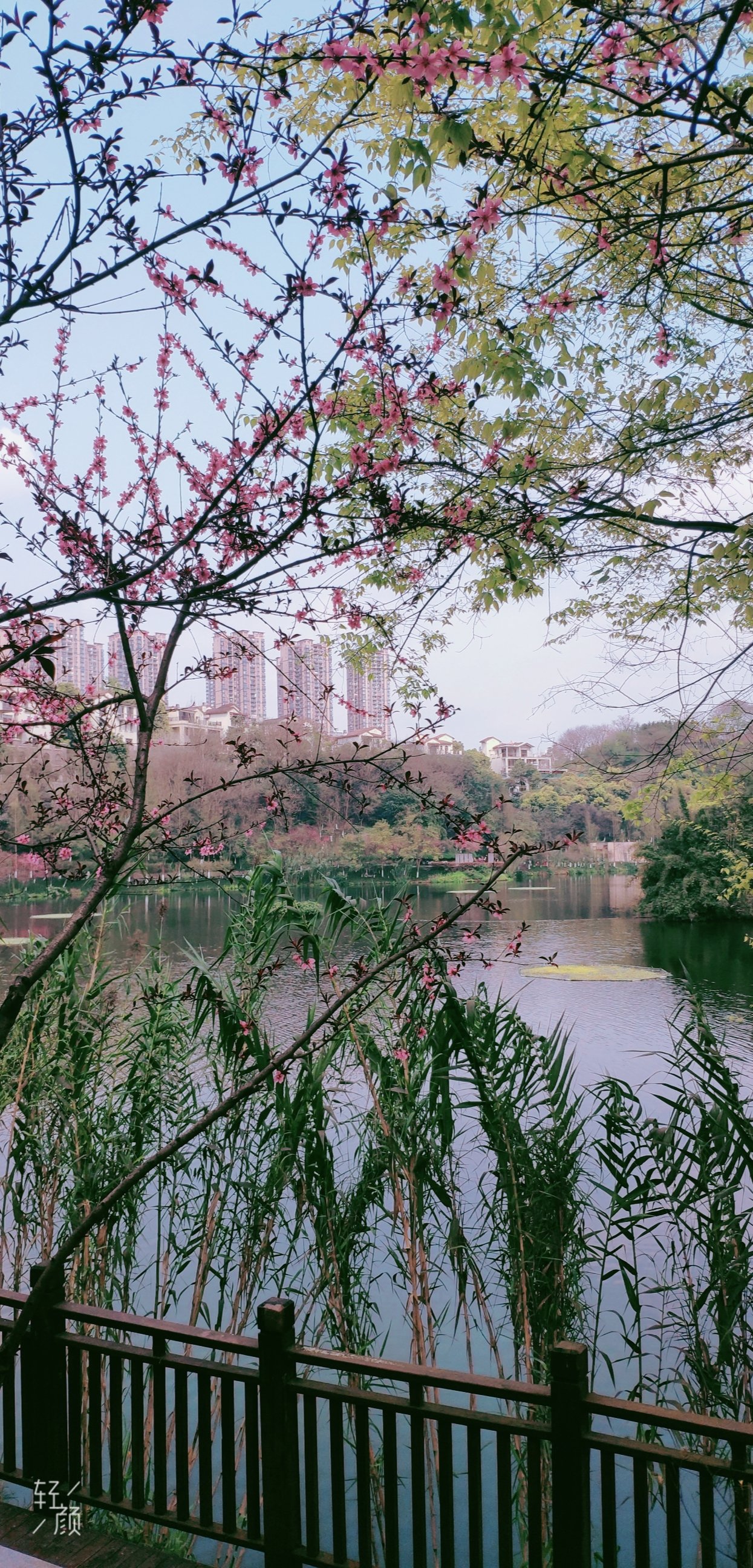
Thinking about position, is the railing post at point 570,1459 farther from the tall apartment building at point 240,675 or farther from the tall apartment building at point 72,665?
the tall apartment building at point 72,665

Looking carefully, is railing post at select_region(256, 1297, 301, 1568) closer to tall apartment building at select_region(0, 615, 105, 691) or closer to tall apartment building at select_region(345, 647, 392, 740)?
tall apartment building at select_region(0, 615, 105, 691)

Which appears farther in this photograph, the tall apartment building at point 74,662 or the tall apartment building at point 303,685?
the tall apartment building at point 74,662

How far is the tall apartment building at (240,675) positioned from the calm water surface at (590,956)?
2.38 ft

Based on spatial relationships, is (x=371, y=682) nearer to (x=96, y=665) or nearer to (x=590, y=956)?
(x=96, y=665)

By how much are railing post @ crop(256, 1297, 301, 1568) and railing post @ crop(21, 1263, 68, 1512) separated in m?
0.49

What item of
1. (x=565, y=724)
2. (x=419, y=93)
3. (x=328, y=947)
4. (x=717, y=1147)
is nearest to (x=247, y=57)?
(x=419, y=93)

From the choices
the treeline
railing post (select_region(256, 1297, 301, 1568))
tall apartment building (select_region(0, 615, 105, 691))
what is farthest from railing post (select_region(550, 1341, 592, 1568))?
tall apartment building (select_region(0, 615, 105, 691))

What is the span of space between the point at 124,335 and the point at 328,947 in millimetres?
1658

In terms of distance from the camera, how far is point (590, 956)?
10.4m

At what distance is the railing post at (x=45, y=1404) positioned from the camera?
1978 millimetres

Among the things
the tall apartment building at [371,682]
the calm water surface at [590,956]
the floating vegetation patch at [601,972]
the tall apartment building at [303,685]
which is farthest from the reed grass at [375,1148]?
the floating vegetation patch at [601,972]

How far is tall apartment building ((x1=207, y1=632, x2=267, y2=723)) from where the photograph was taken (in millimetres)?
2066

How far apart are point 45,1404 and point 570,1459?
1.15 meters

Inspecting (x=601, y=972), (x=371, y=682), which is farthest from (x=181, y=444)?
(x=601, y=972)
